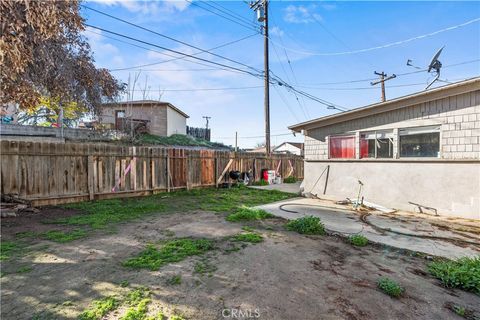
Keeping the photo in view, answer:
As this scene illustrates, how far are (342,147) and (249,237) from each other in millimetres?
5573

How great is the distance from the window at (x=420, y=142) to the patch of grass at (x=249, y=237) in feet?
16.9

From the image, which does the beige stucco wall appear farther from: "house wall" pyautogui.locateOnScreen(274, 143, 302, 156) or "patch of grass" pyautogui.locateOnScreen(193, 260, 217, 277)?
"house wall" pyautogui.locateOnScreen(274, 143, 302, 156)

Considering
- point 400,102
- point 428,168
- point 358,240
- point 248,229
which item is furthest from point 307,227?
point 400,102

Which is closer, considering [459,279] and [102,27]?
[459,279]

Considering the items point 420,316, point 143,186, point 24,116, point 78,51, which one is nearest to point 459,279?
point 420,316

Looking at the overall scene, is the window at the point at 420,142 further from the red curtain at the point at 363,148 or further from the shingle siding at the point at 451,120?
the red curtain at the point at 363,148

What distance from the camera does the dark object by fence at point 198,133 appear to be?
1130 inches

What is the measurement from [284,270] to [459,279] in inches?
80.9

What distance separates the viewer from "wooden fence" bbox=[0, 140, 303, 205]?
602 centimetres

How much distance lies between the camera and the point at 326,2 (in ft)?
32.0

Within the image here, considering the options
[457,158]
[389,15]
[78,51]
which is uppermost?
[389,15]

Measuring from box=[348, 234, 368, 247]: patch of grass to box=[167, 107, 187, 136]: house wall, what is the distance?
20862 millimetres

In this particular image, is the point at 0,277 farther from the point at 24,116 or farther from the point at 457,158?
the point at 24,116

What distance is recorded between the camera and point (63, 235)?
4164mm
